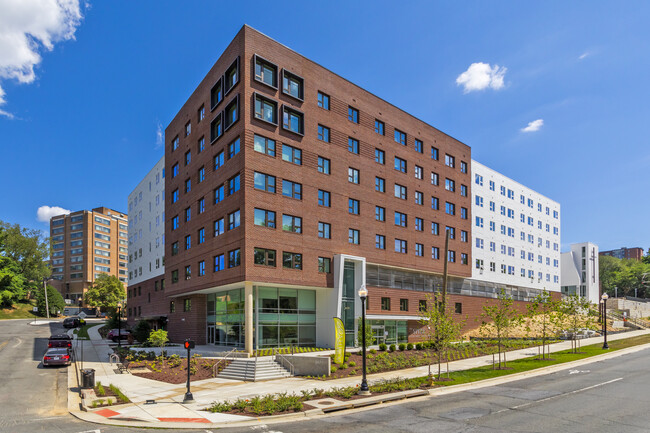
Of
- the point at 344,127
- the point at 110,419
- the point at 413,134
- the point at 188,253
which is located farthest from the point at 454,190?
the point at 110,419

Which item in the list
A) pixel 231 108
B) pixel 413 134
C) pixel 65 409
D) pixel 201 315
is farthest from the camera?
pixel 413 134

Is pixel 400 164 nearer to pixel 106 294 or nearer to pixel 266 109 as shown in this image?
pixel 266 109

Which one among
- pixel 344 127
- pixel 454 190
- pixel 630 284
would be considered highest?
pixel 344 127

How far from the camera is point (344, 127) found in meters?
41.5

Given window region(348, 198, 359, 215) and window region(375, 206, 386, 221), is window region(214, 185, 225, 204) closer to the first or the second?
window region(348, 198, 359, 215)

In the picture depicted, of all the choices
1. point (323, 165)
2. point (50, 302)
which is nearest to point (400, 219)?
point (323, 165)

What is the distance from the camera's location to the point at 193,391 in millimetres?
23469

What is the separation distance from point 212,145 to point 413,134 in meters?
21.8

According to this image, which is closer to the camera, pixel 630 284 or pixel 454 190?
pixel 454 190

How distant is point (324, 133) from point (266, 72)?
7.36 meters

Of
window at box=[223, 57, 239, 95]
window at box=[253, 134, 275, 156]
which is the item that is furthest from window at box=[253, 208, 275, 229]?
window at box=[223, 57, 239, 95]

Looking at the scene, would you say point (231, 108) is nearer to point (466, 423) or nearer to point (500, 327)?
point (500, 327)

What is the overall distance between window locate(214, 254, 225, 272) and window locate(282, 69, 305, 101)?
14725 mm

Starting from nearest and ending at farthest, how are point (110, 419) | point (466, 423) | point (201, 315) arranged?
point (466, 423)
point (110, 419)
point (201, 315)
